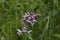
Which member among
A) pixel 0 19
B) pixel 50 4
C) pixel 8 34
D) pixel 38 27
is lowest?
pixel 8 34

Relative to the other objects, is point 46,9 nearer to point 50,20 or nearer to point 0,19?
point 50,20

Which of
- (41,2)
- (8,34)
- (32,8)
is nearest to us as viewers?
(8,34)

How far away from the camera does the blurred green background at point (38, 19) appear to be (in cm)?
176

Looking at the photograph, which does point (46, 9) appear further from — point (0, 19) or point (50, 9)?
point (0, 19)

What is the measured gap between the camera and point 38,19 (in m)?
1.95

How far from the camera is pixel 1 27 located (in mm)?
1869

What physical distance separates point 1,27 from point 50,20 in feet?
1.39

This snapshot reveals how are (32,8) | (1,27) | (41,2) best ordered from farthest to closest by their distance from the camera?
(41,2) < (32,8) < (1,27)

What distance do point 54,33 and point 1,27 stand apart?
1.50ft

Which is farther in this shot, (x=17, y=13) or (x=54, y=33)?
(x=17, y=13)

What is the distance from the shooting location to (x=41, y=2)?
2.14 meters

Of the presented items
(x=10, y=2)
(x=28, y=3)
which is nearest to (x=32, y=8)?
(x=28, y=3)

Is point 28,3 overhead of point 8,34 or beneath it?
overhead

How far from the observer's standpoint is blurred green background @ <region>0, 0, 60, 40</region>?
5.78ft
